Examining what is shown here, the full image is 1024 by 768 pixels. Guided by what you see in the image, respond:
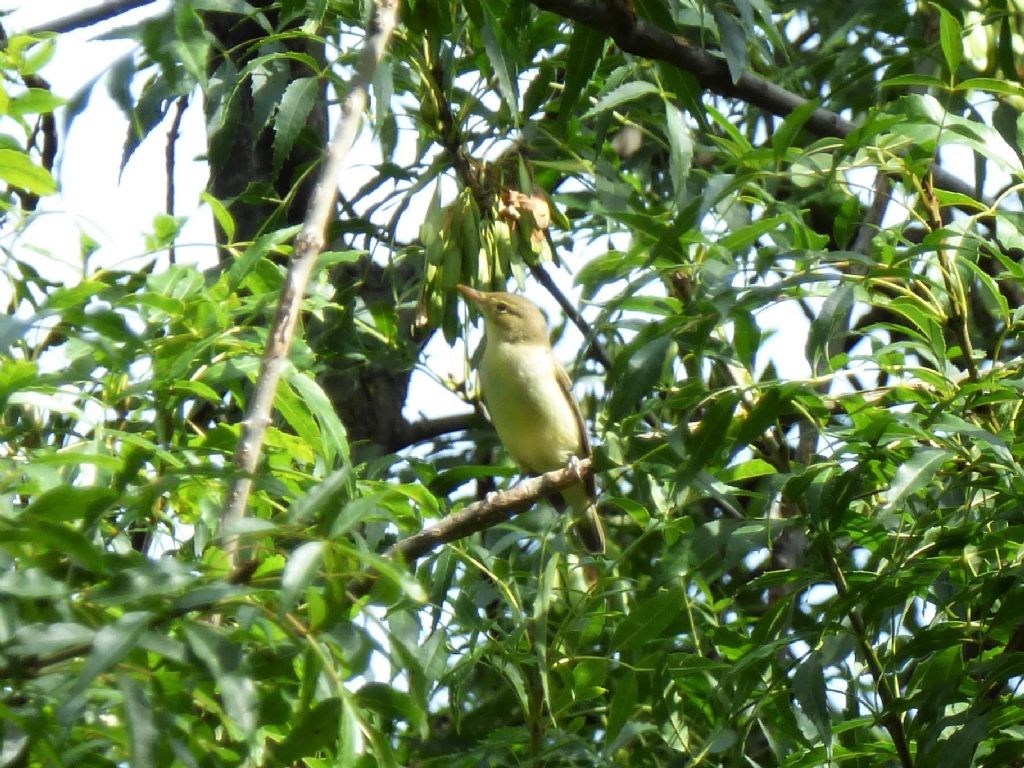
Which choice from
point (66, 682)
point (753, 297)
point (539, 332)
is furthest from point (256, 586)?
point (539, 332)

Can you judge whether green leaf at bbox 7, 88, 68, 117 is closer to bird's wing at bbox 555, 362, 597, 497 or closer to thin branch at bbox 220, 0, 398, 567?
thin branch at bbox 220, 0, 398, 567

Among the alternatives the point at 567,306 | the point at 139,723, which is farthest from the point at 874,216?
the point at 139,723

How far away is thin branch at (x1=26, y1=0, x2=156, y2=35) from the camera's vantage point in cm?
465

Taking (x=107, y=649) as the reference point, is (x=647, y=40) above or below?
above

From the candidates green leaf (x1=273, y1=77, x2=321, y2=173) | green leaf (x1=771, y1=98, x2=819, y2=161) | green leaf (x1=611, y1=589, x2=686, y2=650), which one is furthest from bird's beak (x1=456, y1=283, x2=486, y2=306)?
green leaf (x1=771, y1=98, x2=819, y2=161)

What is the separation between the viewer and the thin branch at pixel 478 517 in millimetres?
2941

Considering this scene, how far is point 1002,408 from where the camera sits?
308cm

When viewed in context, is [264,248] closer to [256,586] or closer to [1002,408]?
[256,586]

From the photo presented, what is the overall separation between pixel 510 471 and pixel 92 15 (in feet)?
7.17

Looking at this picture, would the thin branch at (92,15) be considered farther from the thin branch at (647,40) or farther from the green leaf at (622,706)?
the green leaf at (622,706)

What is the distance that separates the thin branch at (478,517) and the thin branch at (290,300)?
1.88 ft

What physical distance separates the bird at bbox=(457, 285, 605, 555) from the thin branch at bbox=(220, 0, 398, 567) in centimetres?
347

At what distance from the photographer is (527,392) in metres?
5.84

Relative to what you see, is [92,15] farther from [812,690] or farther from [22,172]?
[812,690]
